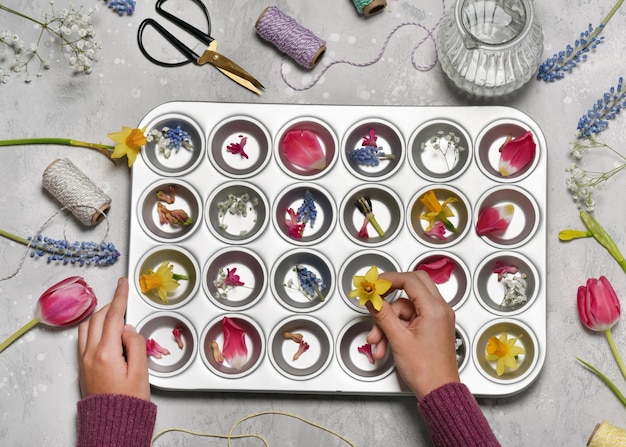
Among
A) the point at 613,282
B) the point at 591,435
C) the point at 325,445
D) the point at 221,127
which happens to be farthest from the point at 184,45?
the point at 591,435

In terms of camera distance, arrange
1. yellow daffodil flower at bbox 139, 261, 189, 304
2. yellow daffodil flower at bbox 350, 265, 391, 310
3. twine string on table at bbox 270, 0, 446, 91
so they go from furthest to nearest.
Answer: twine string on table at bbox 270, 0, 446, 91, yellow daffodil flower at bbox 139, 261, 189, 304, yellow daffodil flower at bbox 350, 265, 391, 310

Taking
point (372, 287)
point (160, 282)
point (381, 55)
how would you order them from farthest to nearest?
point (381, 55), point (160, 282), point (372, 287)

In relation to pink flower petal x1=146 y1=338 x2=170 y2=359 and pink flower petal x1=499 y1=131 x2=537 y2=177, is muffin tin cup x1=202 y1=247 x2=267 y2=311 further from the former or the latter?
pink flower petal x1=499 y1=131 x2=537 y2=177

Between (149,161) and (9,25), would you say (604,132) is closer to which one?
(149,161)

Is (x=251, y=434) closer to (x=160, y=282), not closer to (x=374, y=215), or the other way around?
(x=160, y=282)

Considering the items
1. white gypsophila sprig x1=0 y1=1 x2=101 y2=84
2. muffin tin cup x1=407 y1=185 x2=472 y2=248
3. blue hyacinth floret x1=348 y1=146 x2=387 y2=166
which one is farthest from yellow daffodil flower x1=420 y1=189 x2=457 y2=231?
white gypsophila sprig x1=0 y1=1 x2=101 y2=84

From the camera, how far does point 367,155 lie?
120 cm

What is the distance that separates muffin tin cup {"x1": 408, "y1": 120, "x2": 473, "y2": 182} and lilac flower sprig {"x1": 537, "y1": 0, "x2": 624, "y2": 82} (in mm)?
201

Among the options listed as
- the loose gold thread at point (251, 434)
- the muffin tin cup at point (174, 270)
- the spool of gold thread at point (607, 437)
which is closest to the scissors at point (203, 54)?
the muffin tin cup at point (174, 270)

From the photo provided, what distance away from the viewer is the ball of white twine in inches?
47.6

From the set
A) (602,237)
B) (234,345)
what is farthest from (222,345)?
(602,237)

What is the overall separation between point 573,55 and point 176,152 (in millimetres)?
740

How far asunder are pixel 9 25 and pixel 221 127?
1.53ft

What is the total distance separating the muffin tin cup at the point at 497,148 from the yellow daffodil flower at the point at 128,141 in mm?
577
